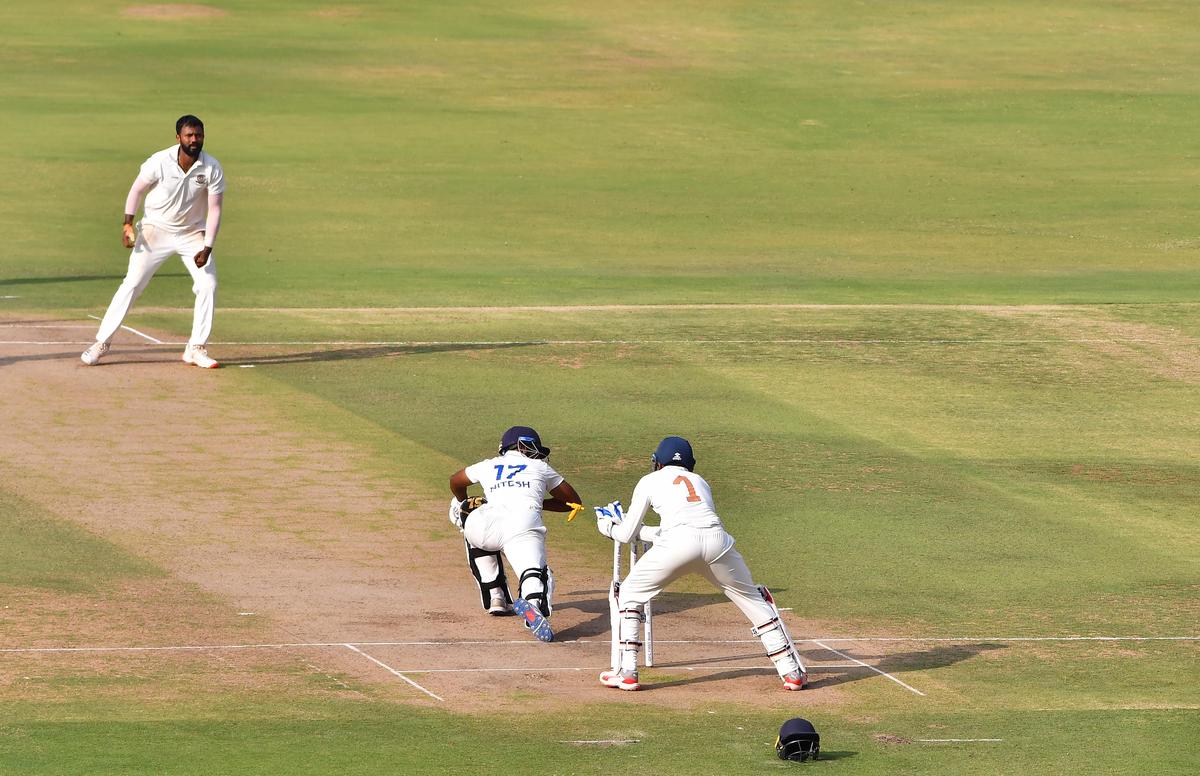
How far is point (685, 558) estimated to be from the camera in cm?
1209

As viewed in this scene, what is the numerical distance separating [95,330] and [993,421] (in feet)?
35.6

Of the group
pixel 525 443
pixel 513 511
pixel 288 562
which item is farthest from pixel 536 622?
pixel 288 562

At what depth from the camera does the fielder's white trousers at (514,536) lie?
43.9 ft

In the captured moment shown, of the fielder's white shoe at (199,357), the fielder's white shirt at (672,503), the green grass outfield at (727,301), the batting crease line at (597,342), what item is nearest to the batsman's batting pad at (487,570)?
the fielder's white shirt at (672,503)

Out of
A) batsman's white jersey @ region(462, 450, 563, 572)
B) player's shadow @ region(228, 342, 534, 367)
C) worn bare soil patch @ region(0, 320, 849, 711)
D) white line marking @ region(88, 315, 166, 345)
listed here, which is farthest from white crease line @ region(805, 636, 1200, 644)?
white line marking @ region(88, 315, 166, 345)

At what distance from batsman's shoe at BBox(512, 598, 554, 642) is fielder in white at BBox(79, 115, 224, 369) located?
8442mm

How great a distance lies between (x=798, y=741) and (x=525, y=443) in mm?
3853

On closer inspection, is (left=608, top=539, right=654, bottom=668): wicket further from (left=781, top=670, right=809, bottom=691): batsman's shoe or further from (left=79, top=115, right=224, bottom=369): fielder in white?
(left=79, top=115, right=224, bottom=369): fielder in white

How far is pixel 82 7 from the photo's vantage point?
53938 mm

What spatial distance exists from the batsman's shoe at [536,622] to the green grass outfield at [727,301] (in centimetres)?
165

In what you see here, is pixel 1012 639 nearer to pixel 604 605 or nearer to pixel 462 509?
pixel 604 605

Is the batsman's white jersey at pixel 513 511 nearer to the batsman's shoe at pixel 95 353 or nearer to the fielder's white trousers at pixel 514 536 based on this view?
the fielder's white trousers at pixel 514 536

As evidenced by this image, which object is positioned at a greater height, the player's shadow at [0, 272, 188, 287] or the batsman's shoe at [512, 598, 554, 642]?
the player's shadow at [0, 272, 188, 287]

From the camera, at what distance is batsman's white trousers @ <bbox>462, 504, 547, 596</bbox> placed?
1338 cm
